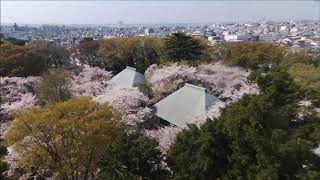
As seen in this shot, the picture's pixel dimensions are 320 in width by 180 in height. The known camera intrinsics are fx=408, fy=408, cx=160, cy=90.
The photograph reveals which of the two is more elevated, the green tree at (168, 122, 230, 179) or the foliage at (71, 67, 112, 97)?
the green tree at (168, 122, 230, 179)

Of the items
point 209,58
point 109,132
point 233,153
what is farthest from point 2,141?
point 209,58

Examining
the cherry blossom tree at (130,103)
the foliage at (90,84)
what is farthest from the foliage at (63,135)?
the foliage at (90,84)

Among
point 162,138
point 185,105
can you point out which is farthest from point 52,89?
point 162,138

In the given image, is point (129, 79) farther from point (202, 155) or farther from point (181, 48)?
point (202, 155)

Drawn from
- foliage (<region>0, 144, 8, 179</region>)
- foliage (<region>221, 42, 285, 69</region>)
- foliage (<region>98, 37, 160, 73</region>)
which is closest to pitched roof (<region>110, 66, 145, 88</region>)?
foliage (<region>221, 42, 285, 69</region>)

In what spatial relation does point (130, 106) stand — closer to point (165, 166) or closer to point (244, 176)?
point (165, 166)

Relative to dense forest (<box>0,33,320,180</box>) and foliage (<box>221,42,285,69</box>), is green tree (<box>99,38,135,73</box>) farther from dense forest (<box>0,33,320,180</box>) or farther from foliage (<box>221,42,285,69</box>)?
dense forest (<box>0,33,320,180</box>)
